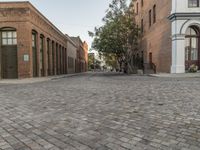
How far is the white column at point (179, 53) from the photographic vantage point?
25.7 m

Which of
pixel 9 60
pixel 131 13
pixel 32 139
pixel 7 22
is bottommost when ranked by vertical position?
pixel 32 139


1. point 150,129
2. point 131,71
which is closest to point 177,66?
point 131,71

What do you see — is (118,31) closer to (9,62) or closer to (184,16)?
(184,16)

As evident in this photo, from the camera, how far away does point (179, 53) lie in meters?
25.8

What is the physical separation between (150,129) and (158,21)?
28295mm

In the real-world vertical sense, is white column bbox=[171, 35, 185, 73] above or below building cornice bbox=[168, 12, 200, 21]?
below

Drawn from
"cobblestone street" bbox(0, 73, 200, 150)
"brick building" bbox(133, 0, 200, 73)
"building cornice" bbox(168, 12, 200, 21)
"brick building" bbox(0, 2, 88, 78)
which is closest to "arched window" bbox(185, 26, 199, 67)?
"brick building" bbox(133, 0, 200, 73)

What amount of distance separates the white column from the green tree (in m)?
11.4

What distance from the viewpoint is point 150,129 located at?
4762 millimetres

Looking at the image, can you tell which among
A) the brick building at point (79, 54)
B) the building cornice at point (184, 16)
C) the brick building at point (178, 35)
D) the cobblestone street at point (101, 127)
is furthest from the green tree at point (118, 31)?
the brick building at point (79, 54)

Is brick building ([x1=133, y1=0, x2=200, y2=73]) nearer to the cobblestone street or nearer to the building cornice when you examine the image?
the building cornice

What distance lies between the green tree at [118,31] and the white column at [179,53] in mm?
11372

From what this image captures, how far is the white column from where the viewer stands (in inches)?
1010

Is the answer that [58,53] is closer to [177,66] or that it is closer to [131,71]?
[131,71]
